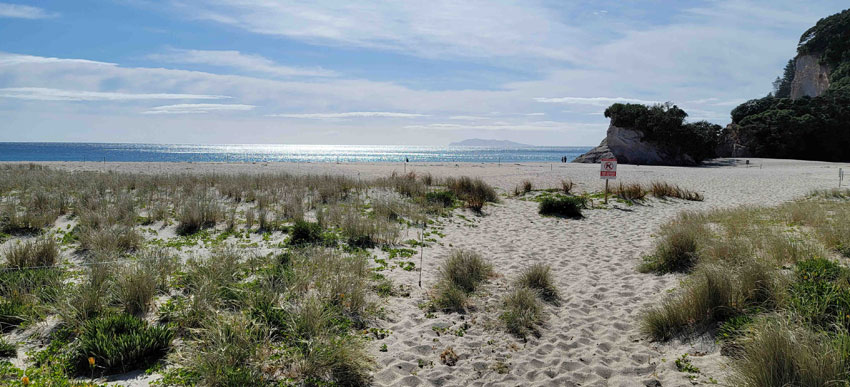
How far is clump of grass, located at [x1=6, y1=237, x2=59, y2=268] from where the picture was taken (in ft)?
21.1

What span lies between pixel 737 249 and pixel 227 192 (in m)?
13.3

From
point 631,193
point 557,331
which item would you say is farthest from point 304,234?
point 631,193

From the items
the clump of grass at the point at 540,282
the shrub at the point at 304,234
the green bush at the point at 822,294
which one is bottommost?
the clump of grass at the point at 540,282

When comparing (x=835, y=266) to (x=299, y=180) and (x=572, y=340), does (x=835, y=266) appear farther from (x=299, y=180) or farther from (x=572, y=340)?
(x=299, y=180)

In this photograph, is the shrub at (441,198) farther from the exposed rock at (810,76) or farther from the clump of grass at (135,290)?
the exposed rock at (810,76)

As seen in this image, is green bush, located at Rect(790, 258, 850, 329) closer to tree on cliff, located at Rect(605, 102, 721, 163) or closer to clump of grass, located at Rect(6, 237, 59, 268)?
clump of grass, located at Rect(6, 237, 59, 268)

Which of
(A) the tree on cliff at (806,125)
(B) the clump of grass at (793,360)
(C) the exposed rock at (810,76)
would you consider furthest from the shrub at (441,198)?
(C) the exposed rock at (810,76)

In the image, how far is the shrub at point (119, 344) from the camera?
383cm

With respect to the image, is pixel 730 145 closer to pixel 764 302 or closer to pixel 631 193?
pixel 631 193

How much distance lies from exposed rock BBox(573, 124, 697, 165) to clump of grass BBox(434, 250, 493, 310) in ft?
154

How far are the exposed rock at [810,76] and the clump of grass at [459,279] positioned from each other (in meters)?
78.4

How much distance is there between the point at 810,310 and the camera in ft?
13.0

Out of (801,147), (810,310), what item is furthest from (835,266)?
(801,147)

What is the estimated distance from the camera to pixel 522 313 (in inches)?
206
